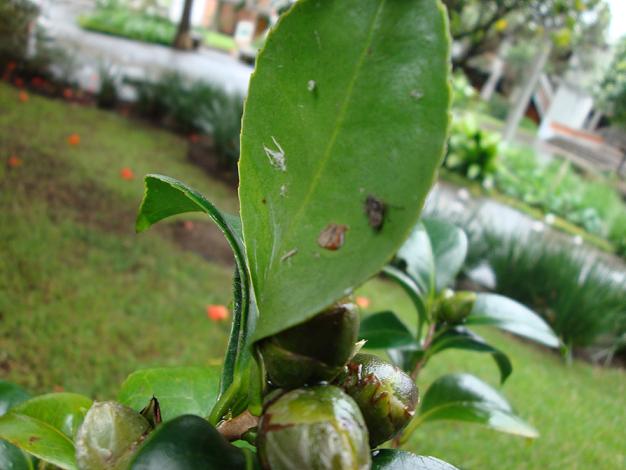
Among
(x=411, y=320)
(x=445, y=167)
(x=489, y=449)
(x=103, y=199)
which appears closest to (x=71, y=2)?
(x=445, y=167)

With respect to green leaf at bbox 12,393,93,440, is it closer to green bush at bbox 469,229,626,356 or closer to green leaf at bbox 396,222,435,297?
green leaf at bbox 396,222,435,297

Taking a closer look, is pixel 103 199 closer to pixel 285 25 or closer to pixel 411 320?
pixel 411 320

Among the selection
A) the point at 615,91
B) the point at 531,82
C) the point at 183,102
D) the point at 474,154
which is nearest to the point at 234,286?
the point at 183,102

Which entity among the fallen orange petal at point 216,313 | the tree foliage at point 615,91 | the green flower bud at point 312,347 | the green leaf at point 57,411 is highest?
the tree foliage at point 615,91

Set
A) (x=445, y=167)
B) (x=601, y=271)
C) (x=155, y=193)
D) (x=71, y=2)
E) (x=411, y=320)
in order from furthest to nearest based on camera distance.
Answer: (x=71, y=2) < (x=445, y=167) < (x=601, y=271) < (x=411, y=320) < (x=155, y=193)

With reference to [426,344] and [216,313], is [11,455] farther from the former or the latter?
[216,313]

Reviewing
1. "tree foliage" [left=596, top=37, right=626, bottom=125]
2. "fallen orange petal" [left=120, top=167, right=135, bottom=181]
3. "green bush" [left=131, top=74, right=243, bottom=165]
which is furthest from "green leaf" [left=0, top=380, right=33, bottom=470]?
"tree foliage" [left=596, top=37, right=626, bottom=125]

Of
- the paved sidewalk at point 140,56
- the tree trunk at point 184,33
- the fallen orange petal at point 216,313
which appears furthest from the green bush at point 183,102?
the tree trunk at point 184,33

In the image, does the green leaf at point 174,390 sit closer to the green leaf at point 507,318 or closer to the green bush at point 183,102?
the green leaf at point 507,318
